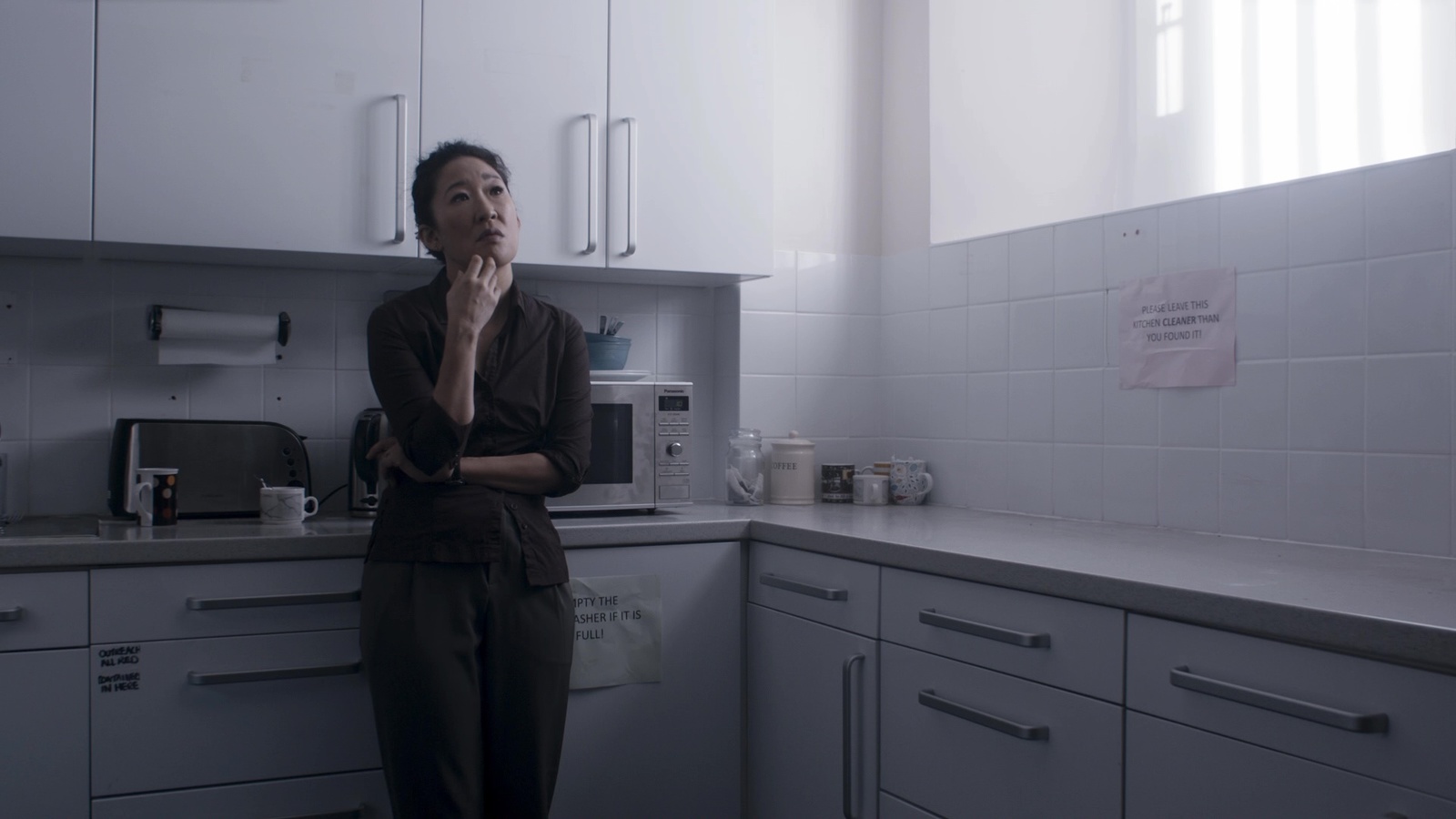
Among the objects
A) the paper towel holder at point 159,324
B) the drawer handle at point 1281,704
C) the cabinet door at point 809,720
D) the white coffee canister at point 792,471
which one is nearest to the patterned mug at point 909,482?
the white coffee canister at point 792,471

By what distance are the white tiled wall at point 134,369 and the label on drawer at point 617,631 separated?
0.74m

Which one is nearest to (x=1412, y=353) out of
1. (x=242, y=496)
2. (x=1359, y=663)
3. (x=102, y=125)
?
(x=1359, y=663)

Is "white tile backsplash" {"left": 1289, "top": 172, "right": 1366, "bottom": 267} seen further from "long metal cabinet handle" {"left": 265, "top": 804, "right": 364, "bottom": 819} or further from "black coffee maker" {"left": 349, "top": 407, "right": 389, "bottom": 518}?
"long metal cabinet handle" {"left": 265, "top": 804, "right": 364, "bottom": 819}

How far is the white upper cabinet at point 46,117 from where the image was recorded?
2.02 metres

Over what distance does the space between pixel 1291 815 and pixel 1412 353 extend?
33.8 inches

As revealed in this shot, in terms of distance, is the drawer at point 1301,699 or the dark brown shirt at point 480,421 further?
the dark brown shirt at point 480,421

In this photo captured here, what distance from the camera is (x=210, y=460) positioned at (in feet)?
7.42

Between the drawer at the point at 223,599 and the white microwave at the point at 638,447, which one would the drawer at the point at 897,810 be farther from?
the drawer at the point at 223,599

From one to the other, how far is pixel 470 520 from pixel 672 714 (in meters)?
0.74

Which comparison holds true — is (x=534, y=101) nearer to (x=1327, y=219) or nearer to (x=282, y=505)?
(x=282, y=505)

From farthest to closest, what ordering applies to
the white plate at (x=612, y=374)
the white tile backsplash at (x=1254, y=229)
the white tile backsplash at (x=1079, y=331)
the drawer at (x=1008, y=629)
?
the white plate at (x=612, y=374) < the white tile backsplash at (x=1079, y=331) < the white tile backsplash at (x=1254, y=229) < the drawer at (x=1008, y=629)

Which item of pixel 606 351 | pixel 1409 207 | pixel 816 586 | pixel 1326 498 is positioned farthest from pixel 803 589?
pixel 1409 207

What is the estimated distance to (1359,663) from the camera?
1.13 m

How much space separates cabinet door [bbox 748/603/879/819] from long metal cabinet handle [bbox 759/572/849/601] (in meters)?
0.06
